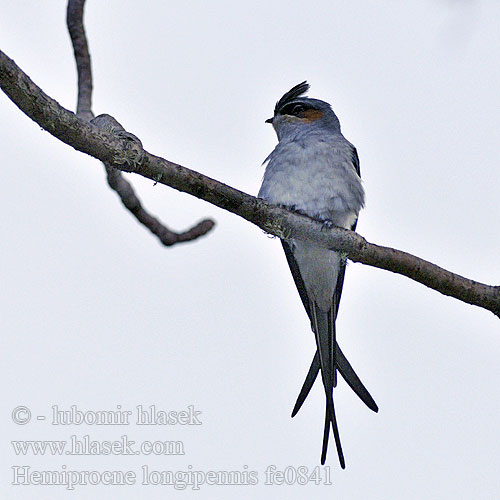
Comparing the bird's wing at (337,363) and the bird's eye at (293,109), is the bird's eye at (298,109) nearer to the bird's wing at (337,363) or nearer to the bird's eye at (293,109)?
the bird's eye at (293,109)

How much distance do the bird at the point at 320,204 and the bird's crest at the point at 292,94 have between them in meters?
0.56

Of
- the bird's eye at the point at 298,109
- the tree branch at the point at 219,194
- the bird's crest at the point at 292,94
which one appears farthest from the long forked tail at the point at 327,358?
the bird's crest at the point at 292,94

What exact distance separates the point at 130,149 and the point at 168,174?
0.23 metres

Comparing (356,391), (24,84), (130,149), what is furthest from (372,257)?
(24,84)

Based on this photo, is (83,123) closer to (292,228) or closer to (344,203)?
(292,228)

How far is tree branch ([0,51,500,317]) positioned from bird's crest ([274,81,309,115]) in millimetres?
2237

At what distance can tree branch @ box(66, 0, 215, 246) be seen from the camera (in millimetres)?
4676

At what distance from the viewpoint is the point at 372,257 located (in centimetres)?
442

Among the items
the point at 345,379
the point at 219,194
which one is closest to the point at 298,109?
the point at 345,379

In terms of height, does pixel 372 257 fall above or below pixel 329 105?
below

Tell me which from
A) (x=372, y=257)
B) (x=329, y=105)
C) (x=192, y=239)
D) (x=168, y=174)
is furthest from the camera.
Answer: (x=329, y=105)

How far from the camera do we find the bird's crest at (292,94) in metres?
7.06

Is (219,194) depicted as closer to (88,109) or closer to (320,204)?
(88,109)

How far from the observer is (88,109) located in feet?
15.2
